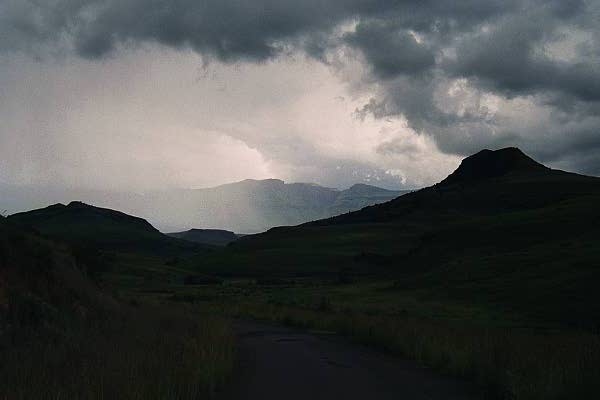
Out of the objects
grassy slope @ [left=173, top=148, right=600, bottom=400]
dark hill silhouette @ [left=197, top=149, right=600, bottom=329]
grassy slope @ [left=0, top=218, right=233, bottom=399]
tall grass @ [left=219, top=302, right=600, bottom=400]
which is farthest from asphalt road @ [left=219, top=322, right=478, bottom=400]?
dark hill silhouette @ [left=197, top=149, right=600, bottom=329]

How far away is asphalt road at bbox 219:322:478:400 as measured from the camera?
45.0 ft

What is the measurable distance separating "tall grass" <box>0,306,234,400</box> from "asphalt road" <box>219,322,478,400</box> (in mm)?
997

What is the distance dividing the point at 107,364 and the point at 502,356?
10.5m

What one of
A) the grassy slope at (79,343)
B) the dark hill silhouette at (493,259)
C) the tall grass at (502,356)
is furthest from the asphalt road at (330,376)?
the dark hill silhouette at (493,259)

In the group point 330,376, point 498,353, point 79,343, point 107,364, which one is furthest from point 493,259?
point 107,364

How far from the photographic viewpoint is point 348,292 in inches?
2736

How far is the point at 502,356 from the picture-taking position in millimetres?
16250

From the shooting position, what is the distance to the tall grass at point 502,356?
1201 centimetres

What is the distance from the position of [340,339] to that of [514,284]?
27683 mm

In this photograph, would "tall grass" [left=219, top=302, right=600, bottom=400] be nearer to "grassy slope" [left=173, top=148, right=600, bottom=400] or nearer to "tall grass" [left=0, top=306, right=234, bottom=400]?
"grassy slope" [left=173, top=148, right=600, bottom=400]

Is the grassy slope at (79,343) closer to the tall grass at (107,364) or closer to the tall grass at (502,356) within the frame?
the tall grass at (107,364)

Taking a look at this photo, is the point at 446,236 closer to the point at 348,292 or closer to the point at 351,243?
the point at 348,292

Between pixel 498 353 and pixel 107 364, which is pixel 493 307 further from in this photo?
pixel 107 364

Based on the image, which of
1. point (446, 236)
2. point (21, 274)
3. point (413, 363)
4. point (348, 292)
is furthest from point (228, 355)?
point (446, 236)
